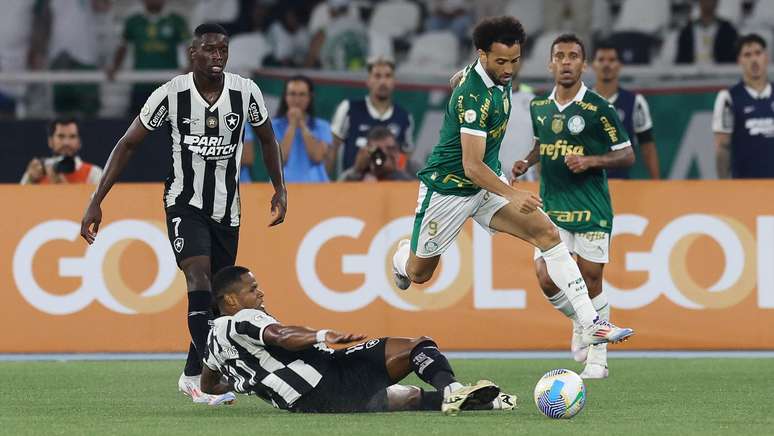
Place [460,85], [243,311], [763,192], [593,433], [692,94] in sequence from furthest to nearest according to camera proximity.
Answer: [692,94] < [763,192] < [460,85] < [243,311] < [593,433]

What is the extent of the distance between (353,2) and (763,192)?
287 inches

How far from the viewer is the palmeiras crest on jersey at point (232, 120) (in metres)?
9.78

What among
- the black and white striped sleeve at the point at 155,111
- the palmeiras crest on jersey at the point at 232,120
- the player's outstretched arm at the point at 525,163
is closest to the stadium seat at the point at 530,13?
the player's outstretched arm at the point at 525,163

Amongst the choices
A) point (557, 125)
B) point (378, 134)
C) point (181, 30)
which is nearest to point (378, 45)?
point (181, 30)

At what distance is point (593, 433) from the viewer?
7816 millimetres

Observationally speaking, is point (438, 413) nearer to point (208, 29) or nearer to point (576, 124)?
point (208, 29)

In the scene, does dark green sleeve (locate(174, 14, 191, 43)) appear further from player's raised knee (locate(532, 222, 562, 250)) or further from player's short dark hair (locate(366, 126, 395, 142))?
player's raised knee (locate(532, 222, 562, 250))

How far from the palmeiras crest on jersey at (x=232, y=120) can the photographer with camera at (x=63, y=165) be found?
4.69 m

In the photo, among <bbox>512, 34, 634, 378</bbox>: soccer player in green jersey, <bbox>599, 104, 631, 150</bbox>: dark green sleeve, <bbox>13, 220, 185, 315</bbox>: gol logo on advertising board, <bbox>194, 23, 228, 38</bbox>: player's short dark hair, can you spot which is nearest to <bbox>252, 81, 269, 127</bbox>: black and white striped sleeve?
<bbox>194, 23, 228, 38</bbox>: player's short dark hair

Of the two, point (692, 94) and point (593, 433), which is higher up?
point (692, 94)

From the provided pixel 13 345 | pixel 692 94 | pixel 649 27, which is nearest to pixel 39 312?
pixel 13 345

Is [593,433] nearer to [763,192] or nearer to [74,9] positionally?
[763,192]

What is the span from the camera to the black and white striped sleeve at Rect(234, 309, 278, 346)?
8.48 metres

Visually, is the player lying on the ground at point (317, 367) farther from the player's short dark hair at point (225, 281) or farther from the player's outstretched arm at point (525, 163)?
the player's outstretched arm at point (525, 163)
